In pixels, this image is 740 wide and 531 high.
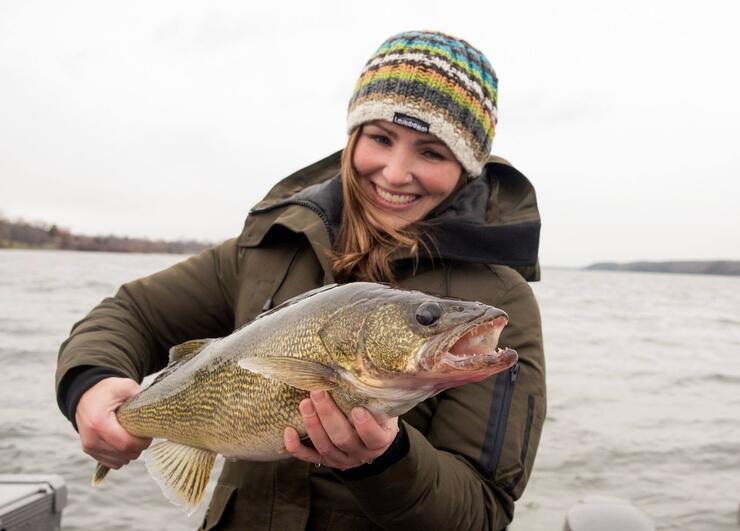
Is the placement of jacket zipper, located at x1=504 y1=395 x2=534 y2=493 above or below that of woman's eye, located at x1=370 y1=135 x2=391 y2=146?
below

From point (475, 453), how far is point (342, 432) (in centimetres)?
75

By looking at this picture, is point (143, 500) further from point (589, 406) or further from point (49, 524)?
point (589, 406)

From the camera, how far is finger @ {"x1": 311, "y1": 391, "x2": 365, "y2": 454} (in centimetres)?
234

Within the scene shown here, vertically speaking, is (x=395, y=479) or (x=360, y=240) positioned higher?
(x=360, y=240)

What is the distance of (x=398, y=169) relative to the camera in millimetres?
3322

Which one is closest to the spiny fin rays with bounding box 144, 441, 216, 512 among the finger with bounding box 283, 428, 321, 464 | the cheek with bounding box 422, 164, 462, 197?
the finger with bounding box 283, 428, 321, 464

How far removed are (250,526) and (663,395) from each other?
48.0 ft

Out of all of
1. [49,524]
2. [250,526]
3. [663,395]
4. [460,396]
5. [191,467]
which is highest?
[460,396]

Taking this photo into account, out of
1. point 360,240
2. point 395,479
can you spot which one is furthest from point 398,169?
point 395,479

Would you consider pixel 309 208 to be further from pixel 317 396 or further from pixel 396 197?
pixel 317 396

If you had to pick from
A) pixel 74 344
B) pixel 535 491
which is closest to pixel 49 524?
pixel 74 344

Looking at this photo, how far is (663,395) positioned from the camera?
15672 mm

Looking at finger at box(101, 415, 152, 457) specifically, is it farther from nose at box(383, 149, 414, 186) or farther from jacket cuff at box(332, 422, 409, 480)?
nose at box(383, 149, 414, 186)

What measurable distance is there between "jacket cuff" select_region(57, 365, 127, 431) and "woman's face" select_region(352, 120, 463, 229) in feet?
4.67
